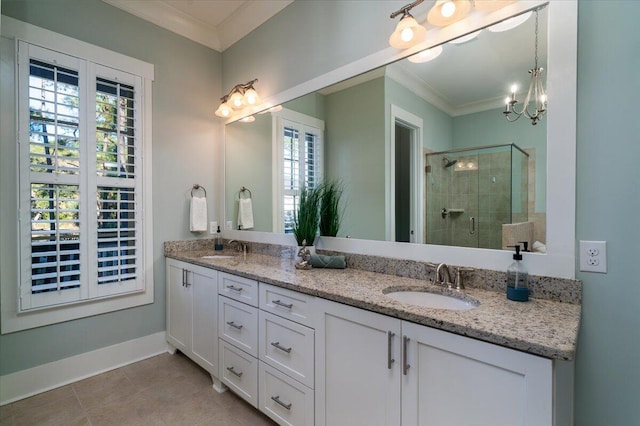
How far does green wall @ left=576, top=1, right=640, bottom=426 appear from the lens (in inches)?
41.5

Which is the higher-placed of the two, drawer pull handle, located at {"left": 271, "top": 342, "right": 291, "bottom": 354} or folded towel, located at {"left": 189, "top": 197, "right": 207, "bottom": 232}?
folded towel, located at {"left": 189, "top": 197, "right": 207, "bottom": 232}

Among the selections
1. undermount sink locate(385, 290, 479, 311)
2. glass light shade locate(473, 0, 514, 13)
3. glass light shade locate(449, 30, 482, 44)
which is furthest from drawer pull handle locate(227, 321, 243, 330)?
glass light shade locate(473, 0, 514, 13)

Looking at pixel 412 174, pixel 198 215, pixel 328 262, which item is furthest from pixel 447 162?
pixel 198 215

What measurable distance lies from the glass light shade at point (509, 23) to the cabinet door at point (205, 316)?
2050 millimetres

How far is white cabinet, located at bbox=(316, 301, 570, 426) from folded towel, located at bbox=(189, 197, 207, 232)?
182cm

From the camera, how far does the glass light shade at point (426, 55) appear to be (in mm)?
1535

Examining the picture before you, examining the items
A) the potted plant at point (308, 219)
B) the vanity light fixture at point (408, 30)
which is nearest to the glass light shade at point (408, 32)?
the vanity light fixture at point (408, 30)

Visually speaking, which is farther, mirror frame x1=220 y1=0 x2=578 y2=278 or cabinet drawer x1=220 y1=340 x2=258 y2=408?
cabinet drawer x1=220 y1=340 x2=258 y2=408

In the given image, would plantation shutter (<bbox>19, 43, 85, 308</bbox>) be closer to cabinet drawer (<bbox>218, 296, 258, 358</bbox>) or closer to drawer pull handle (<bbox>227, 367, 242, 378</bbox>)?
cabinet drawer (<bbox>218, 296, 258, 358</bbox>)

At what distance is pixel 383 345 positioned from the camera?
1.15 meters

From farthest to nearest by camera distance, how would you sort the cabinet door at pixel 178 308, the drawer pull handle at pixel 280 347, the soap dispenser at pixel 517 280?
the cabinet door at pixel 178 308, the drawer pull handle at pixel 280 347, the soap dispenser at pixel 517 280

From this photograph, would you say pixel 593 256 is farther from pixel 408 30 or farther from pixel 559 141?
pixel 408 30

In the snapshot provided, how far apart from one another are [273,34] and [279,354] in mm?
2390

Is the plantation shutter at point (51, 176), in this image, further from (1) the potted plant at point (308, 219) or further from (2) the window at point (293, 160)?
(1) the potted plant at point (308, 219)
